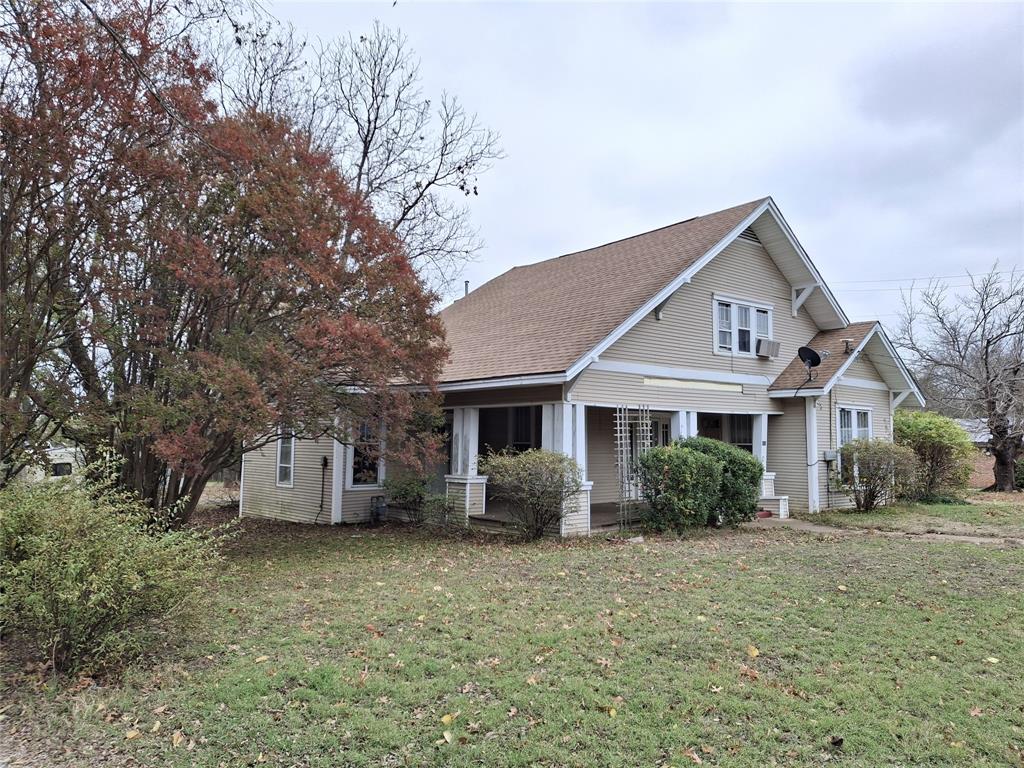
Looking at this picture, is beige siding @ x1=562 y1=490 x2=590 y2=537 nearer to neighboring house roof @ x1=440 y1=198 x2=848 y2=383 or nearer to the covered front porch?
the covered front porch

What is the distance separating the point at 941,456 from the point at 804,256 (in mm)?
7380

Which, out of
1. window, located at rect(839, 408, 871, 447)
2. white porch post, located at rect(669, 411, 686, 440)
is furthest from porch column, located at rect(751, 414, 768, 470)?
white porch post, located at rect(669, 411, 686, 440)

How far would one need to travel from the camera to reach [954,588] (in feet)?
23.2

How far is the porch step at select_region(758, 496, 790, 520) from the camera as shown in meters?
14.2

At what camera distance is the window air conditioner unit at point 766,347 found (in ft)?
50.2

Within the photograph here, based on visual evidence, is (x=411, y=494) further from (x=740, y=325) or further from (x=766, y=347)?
(x=766, y=347)

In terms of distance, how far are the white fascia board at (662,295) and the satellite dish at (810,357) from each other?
3.37 m

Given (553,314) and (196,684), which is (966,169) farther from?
(196,684)

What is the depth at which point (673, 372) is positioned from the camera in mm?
13383

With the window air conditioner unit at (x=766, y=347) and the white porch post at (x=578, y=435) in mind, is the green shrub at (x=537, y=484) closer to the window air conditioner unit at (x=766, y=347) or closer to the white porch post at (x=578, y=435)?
the white porch post at (x=578, y=435)

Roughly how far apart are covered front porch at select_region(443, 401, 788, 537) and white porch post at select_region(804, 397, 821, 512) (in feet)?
3.06

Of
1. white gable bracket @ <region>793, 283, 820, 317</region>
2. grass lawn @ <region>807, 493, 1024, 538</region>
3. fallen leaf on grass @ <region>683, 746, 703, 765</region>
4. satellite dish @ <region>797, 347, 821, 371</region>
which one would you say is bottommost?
fallen leaf on grass @ <region>683, 746, 703, 765</region>

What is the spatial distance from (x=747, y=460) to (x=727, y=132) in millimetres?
7021

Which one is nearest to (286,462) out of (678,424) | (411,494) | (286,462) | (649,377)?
(286,462)
